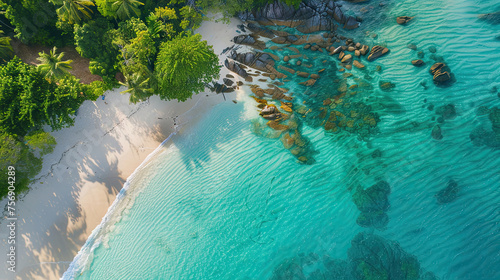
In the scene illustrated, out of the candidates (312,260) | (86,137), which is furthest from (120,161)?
(312,260)

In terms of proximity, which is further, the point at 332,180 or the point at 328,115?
the point at 328,115

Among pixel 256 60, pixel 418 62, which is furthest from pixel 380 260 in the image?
pixel 256 60

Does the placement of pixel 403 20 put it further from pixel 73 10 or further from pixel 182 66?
pixel 73 10

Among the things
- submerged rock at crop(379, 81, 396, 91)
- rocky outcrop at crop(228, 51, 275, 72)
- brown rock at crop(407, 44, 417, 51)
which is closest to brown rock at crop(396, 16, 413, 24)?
brown rock at crop(407, 44, 417, 51)

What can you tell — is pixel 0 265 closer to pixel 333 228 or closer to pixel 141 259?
pixel 141 259

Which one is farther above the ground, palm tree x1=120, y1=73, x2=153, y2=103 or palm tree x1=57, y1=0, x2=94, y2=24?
palm tree x1=57, y1=0, x2=94, y2=24

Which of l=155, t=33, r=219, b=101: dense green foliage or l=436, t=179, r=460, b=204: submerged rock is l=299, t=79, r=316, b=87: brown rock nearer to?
l=155, t=33, r=219, b=101: dense green foliage

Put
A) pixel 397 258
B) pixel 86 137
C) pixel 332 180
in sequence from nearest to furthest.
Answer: pixel 397 258
pixel 332 180
pixel 86 137
